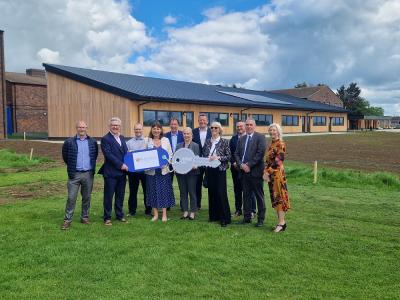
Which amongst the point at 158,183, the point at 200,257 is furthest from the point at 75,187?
the point at 200,257

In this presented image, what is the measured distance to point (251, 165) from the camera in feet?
21.5

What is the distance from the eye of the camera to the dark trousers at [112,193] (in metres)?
6.77

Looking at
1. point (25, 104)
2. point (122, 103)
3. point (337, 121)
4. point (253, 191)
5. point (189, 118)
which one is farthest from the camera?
→ point (337, 121)

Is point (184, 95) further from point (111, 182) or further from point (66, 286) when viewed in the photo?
point (66, 286)

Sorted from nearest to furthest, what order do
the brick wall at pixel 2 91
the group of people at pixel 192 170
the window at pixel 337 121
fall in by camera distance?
the group of people at pixel 192 170 < the brick wall at pixel 2 91 < the window at pixel 337 121

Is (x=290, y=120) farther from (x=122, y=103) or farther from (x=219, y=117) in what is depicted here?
(x=122, y=103)

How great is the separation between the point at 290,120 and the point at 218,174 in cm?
4005

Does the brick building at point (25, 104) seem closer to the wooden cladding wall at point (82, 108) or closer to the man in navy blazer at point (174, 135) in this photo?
the wooden cladding wall at point (82, 108)

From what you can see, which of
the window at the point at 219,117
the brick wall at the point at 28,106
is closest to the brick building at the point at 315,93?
the window at the point at 219,117

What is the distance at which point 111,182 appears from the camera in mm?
6797

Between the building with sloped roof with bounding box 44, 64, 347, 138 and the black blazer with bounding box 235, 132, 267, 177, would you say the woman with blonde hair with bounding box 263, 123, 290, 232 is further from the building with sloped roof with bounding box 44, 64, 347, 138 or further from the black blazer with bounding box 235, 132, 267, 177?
the building with sloped roof with bounding box 44, 64, 347, 138

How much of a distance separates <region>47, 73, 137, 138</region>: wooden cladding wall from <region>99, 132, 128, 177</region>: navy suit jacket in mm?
20978

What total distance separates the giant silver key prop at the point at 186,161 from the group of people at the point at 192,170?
0.09 m

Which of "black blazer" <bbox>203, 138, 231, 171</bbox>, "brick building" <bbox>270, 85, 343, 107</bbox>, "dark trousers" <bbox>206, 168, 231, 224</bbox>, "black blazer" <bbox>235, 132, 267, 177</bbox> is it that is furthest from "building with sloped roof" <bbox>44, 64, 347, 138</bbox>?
"brick building" <bbox>270, 85, 343, 107</bbox>
